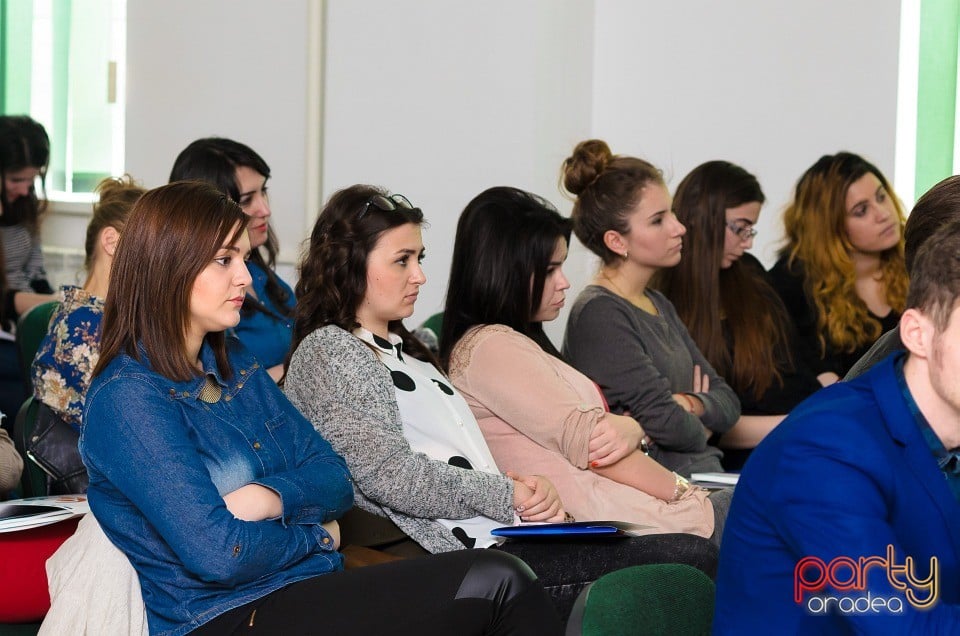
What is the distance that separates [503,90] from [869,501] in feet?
11.8

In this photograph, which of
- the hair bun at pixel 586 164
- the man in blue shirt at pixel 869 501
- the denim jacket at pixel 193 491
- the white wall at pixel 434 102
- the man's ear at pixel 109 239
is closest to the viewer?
the man in blue shirt at pixel 869 501

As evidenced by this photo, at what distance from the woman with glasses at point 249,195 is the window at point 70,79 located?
276 centimetres

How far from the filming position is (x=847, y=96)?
4.74 metres

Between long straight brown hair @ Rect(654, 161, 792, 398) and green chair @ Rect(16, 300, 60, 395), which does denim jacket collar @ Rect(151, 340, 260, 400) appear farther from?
long straight brown hair @ Rect(654, 161, 792, 398)

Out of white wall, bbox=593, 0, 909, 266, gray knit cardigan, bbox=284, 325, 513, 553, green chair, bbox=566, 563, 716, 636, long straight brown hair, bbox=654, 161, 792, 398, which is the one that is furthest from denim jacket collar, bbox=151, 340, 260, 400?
white wall, bbox=593, 0, 909, 266

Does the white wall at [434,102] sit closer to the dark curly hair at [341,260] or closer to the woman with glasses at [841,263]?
the woman with glasses at [841,263]

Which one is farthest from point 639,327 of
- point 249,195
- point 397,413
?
point 249,195

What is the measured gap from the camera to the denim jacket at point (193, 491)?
Result: 71.4 inches

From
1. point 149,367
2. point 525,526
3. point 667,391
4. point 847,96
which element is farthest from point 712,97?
point 149,367

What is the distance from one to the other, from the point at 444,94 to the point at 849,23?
5.50 ft

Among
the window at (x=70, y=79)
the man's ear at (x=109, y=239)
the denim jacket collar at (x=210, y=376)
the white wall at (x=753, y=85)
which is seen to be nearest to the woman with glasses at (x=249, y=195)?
the man's ear at (x=109, y=239)

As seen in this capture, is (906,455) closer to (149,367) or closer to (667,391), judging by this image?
(149,367)

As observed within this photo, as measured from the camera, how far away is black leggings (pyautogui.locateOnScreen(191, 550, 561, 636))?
72.3 inches

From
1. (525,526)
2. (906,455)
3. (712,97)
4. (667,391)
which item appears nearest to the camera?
(906,455)
